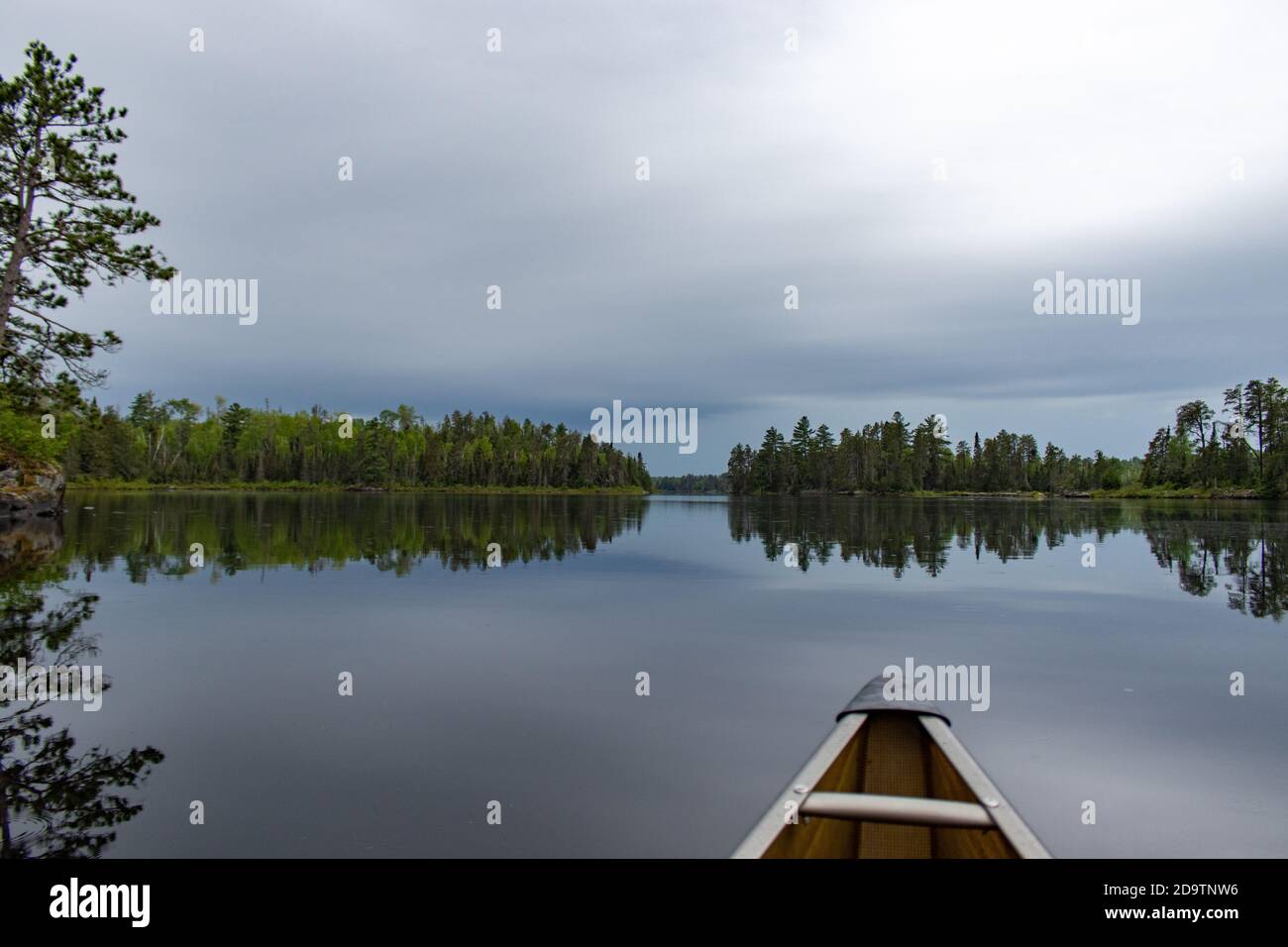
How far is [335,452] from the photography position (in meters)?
153

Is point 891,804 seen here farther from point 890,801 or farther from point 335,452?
point 335,452

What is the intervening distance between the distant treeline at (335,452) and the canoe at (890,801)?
145m

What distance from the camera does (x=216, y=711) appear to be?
878 centimetres

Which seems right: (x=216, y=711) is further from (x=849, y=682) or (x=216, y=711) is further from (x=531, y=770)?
(x=849, y=682)

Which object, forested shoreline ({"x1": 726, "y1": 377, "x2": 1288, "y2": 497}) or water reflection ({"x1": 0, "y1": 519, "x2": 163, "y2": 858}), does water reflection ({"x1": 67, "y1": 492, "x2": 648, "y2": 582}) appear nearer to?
water reflection ({"x1": 0, "y1": 519, "x2": 163, "y2": 858})

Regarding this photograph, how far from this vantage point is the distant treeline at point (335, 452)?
13838 cm

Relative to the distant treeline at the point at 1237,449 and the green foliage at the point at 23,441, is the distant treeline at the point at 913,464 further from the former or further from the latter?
the green foliage at the point at 23,441

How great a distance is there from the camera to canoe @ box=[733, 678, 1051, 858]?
442 centimetres

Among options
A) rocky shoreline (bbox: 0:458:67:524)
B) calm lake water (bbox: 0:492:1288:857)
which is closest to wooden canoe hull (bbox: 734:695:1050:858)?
calm lake water (bbox: 0:492:1288:857)

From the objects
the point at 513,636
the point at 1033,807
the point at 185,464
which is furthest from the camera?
the point at 185,464

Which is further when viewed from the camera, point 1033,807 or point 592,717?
point 592,717
